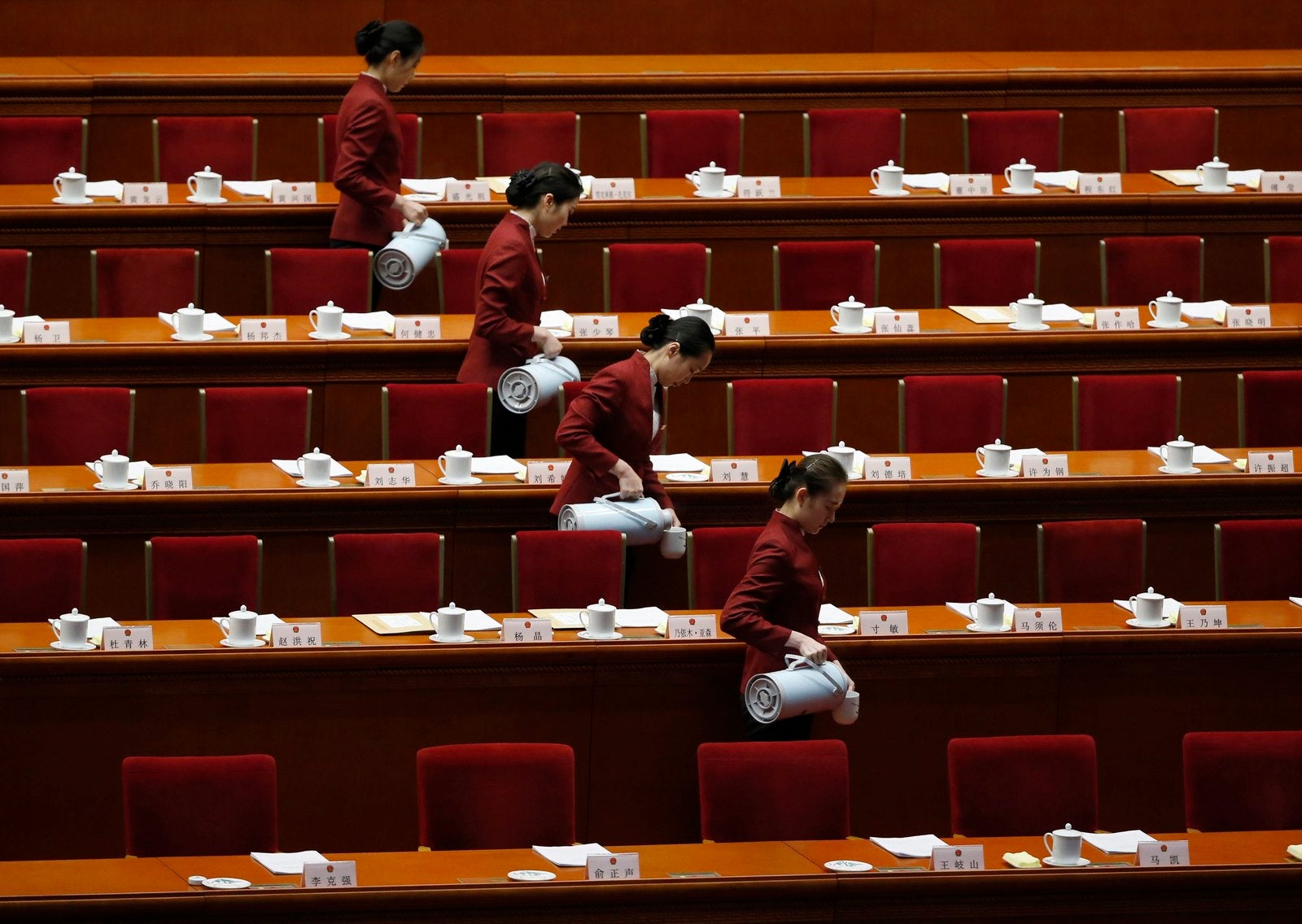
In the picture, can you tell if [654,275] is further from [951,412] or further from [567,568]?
[567,568]

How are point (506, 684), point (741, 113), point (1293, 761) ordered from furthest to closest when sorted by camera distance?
point (741, 113)
point (506, 684)
point (1293, 761)

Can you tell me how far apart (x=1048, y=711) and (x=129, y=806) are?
2110 millimetres

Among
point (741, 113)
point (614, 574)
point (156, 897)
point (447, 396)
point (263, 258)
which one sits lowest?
point (156, 897)

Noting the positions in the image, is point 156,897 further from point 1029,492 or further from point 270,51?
point 270,51

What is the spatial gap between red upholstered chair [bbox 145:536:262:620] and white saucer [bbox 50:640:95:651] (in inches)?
14.1

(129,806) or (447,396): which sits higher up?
(447,396)

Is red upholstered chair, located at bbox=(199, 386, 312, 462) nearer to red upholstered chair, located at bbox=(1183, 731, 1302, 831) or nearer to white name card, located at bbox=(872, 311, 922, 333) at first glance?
white name card, located at bbox=(872, 311, 922, 333)

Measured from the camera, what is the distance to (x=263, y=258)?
6.91m

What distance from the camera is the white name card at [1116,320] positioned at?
21.8ft

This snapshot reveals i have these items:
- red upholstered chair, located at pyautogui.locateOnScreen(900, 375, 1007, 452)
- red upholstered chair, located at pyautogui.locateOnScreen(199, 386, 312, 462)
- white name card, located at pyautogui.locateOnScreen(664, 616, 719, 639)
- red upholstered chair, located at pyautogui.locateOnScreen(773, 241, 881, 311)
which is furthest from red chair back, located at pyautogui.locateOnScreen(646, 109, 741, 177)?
white name card, located at pyautogui.locateOnScreen(664, 616, 719, 639)

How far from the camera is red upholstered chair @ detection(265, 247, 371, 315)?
257 inches

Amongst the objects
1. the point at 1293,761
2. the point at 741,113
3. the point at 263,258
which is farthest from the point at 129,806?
the point at 741,113

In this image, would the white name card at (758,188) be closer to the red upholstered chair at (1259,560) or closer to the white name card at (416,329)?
the white name card at (416,329)

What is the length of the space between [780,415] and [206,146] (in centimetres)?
230
